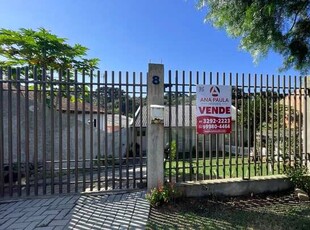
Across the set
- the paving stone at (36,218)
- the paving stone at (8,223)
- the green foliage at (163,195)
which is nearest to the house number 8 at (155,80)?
the green foliage at (163,195)

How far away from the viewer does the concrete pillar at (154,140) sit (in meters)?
5.39

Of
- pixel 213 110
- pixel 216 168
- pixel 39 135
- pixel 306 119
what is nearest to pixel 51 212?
pixel 216 168

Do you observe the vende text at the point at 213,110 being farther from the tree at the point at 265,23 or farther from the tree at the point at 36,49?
the tree at the point at 36,49

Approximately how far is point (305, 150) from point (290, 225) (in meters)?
2.96

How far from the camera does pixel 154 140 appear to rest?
5.39m

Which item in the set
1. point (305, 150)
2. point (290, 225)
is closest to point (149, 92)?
point (290, 225)

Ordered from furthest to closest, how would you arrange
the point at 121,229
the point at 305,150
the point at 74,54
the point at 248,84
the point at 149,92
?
the point at 74,54, the point at 305,150, the point at 248,84, the point at 149,92, the point at 121,229

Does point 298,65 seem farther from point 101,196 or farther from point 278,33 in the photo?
point 101,196

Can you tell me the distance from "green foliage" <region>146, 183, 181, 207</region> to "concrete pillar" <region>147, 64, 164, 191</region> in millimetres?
237

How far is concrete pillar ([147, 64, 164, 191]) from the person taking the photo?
5387mm

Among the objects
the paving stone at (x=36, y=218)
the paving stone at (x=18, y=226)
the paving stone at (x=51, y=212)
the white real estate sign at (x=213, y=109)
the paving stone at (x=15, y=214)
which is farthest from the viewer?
the white real estate sign at (x=213, y=109)

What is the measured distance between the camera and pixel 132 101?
19.0ft

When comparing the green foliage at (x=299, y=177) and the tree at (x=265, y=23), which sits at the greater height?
the tree at (x=265, y=23)

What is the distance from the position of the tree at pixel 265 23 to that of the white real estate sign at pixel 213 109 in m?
1.26
